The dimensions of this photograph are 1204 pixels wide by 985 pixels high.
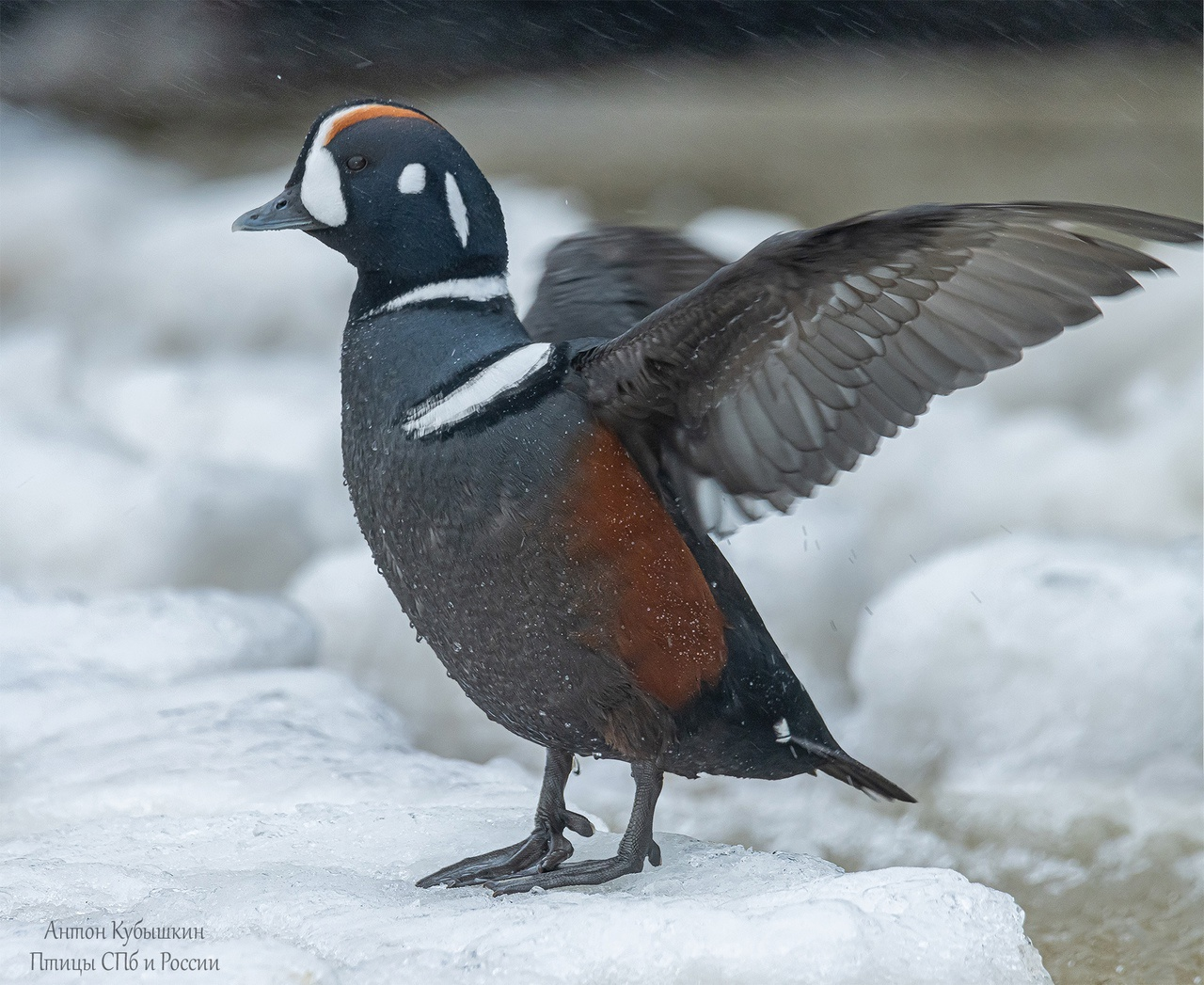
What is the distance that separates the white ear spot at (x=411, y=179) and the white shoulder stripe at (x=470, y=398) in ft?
0.76

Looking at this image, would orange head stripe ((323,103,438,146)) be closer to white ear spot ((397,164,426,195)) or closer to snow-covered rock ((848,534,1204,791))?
white ear spot ((397,164,426,195))

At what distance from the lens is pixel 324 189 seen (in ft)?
5.64

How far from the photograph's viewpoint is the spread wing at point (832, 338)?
57.3 inches

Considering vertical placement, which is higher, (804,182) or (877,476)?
(804,182)

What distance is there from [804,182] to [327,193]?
4.31m

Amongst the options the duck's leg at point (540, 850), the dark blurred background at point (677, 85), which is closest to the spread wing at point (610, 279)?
the duck's leg at point (540, 850)

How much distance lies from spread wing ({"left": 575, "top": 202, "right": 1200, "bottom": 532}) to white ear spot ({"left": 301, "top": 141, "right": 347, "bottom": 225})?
356 mm

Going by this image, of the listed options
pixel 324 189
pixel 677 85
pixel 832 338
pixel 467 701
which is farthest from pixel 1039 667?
pixel 677 85

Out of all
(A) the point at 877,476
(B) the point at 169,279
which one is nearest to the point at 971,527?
(A) the point at 877,476

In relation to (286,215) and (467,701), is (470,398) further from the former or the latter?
(467,701)

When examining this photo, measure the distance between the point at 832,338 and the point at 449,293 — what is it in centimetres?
48

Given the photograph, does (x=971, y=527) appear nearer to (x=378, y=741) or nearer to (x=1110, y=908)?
(x=1110, y=908)

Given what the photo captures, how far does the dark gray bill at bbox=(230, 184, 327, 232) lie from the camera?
5.72 feet

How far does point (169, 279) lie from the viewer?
5.58m
